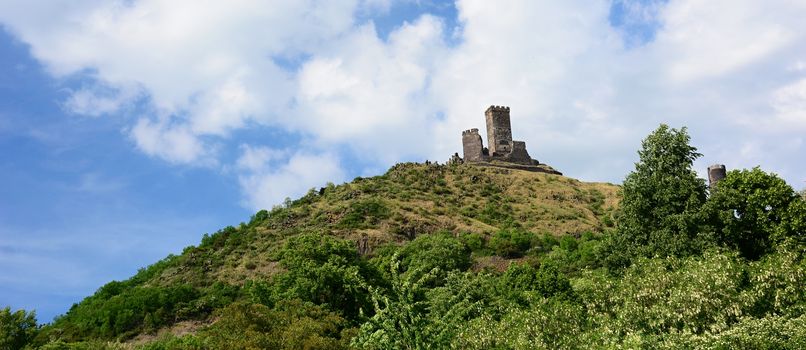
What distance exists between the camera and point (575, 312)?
28.7m

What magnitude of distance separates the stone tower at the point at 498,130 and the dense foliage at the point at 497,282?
89.2 feet

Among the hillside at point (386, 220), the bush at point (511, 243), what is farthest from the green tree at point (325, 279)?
the bush at point (511, 243)

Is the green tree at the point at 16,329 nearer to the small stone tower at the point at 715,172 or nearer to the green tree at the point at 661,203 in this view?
the green tree at the point at 661,203

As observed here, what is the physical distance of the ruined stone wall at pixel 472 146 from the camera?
10669 cm

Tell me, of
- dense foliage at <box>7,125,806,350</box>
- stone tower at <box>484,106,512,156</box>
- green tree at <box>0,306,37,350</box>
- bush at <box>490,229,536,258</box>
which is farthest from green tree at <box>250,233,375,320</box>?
stone tower at <box>484,106,512,156</box>

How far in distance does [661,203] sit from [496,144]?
231 feet

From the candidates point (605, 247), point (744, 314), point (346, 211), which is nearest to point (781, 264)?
point (744, 314)

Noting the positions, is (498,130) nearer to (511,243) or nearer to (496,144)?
(496,144)

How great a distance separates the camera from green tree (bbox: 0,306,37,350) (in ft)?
119

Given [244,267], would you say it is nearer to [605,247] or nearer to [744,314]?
[605,247]

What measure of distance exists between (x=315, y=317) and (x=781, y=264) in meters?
19.0

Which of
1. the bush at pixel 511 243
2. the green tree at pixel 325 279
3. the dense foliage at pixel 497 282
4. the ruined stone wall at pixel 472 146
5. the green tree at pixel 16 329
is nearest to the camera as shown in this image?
the dense foliage at pixel 497 282

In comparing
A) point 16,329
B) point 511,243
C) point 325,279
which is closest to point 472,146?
point 511,243

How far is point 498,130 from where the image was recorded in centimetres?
10988
